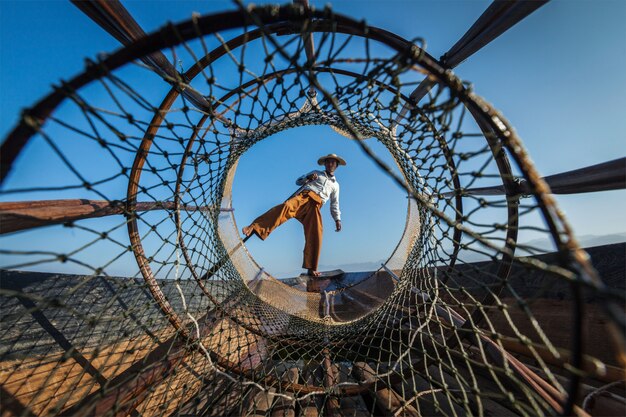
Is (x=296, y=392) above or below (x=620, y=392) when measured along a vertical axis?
below

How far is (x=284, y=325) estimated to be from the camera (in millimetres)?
2918

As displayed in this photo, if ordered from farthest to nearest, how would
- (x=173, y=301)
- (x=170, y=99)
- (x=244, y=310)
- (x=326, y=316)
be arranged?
(x=326, y=316)
(x=173, y=301)
(x=244, y=310)
(x=170, y=99)

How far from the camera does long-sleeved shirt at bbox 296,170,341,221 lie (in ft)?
14.0

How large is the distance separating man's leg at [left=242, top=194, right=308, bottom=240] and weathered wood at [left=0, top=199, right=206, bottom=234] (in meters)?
2.02

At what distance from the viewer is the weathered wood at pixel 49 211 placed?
41.6 inches

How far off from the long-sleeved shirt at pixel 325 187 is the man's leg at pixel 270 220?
460mm

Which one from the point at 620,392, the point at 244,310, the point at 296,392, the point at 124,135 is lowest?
the point at 296,392

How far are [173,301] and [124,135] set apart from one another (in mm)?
2317

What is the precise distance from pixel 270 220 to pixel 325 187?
1165 mm

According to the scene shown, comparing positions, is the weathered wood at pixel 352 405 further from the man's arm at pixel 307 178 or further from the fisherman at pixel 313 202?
the man's arm at pixel 307 178

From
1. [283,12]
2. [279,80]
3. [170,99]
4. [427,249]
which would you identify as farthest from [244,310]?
[283,12]

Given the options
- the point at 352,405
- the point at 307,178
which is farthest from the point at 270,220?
the point at 352,405

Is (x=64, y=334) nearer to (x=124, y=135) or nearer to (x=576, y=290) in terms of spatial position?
(x=124, y=135)

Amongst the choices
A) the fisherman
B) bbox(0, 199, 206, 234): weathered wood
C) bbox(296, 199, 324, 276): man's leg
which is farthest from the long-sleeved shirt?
bbox(0, 199, 206, 234): weathered wood
